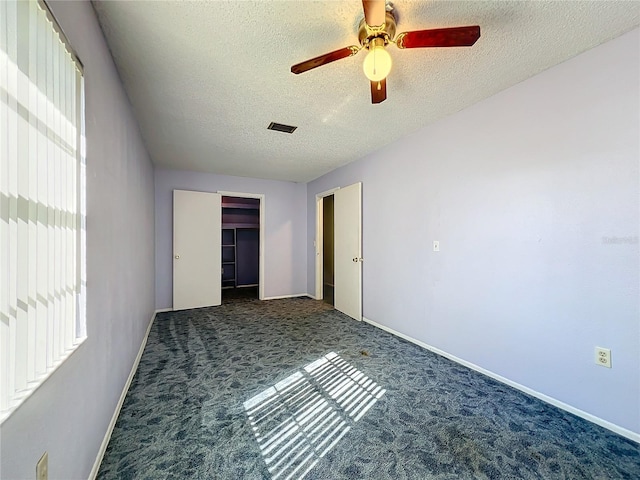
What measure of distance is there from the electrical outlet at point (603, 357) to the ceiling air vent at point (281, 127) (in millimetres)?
3098

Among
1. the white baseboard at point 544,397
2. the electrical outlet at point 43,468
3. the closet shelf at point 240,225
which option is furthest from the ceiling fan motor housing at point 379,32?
Answer: the closet shelf at point 240,225

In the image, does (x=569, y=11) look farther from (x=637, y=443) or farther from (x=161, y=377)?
(x=161, y=377)

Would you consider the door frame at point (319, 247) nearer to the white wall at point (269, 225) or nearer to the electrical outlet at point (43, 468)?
the white wall at point (269, 225)

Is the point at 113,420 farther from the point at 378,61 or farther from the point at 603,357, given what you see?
the point at 603,357

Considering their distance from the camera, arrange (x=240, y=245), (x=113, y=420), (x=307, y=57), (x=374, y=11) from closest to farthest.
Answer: (x=374, y=11) → (x=113, y=420) → (x=307, y=57) → (x=240, y=245)

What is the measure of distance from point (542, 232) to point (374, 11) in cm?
190

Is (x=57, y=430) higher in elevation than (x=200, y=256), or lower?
lower

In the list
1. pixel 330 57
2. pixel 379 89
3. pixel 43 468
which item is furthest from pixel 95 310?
pixel 379 89

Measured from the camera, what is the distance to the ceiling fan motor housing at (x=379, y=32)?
1522mm

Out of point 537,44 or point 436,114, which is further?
point 436,114

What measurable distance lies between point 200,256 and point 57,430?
390 centimetres

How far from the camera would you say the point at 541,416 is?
73.2 inches

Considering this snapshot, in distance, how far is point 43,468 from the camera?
932mm

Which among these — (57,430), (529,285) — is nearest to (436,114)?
(529,285)
